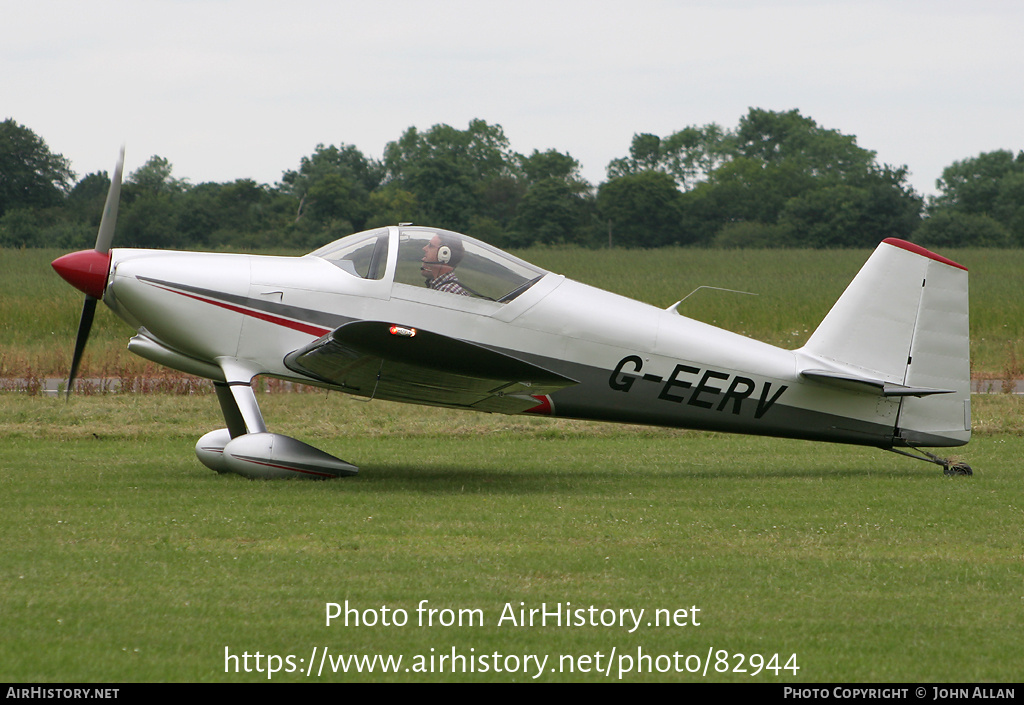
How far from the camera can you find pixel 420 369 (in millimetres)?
8430

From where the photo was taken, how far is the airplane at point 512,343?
8844mm

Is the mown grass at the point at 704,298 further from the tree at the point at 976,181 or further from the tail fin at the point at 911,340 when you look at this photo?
the tree at the point at 976,181

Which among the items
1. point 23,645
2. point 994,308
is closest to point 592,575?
point 23,645

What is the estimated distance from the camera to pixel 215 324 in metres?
8.92

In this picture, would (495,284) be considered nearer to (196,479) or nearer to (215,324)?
(215,324)

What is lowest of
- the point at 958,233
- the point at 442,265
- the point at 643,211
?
the point at 442,265

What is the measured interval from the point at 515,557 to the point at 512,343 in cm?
341

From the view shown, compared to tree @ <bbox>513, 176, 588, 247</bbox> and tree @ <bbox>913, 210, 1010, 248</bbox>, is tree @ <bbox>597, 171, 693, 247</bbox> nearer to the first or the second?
tree @ <bbox>513, 176, 588, 247</bbox>

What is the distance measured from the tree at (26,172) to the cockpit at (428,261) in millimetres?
57236

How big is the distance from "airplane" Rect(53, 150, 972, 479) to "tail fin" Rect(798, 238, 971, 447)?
0.04ft

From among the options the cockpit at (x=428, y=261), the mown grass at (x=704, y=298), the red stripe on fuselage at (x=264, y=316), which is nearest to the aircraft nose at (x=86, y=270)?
the red stripe on fuselage at (x=264, y=316)

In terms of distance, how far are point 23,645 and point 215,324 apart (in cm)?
502

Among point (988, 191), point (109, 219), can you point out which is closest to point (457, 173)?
point (988, 191)

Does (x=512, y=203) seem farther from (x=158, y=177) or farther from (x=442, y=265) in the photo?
(x=442, y=265)
